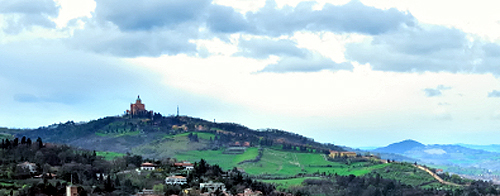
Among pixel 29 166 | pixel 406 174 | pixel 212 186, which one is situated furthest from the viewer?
pixel 406 174

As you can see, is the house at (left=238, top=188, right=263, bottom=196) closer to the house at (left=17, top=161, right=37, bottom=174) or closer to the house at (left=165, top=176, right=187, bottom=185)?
the house at (left=165, top=176, right=187, bottom=185)

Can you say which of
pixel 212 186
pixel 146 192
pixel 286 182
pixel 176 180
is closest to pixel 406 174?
pixel 286 182

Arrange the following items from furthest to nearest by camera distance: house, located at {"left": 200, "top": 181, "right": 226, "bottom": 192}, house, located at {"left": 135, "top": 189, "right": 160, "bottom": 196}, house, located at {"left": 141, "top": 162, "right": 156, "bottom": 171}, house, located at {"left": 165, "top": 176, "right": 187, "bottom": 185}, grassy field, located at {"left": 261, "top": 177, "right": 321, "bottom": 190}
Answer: grassy field, located at {"left": 261, "top": 177, "right": 321, "bottom": 190} → house, located at {"left": 141, "top": 162, "right": 156, "bottom": 171} → house, located at {"left": 165, "top": 176, "right": 187, "bottom": 185} → house, located at {"left": 200, "top": 181, "right": 226, "bottom": 192} → house, located at {"left": 135, "top": 189, "right": 160, "bottom": 196}

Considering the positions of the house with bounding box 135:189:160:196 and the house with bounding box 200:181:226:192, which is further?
the house with bounding box 200:181:226:192

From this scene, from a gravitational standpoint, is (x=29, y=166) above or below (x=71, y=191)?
above

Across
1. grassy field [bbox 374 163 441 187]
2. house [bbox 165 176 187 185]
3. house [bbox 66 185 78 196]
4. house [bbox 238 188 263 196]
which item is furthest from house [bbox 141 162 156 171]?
grassy field [bbox 374 163 441 187]

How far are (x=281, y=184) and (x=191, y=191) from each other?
54.4 meters

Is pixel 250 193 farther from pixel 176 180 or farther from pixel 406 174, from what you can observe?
pixel 406 174

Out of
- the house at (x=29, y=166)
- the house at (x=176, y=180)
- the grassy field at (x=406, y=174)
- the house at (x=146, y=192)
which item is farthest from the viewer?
the grassy field at (x=406, y=174)

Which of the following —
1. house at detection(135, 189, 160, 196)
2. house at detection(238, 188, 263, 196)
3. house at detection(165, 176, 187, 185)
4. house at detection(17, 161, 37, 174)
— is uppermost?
house at detection(17, 161, 37, 174)

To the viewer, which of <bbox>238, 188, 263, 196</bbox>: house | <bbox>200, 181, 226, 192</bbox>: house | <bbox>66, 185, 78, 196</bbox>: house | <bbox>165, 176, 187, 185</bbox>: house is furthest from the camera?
<bbox>165, 176, 187, 185</bbox>: house

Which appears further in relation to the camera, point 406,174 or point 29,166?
point 406,174

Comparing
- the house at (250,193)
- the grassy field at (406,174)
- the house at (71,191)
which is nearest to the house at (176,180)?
the house at (250,193)

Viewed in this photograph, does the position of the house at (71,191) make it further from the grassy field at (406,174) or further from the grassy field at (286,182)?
the grassy field at (406,174)
